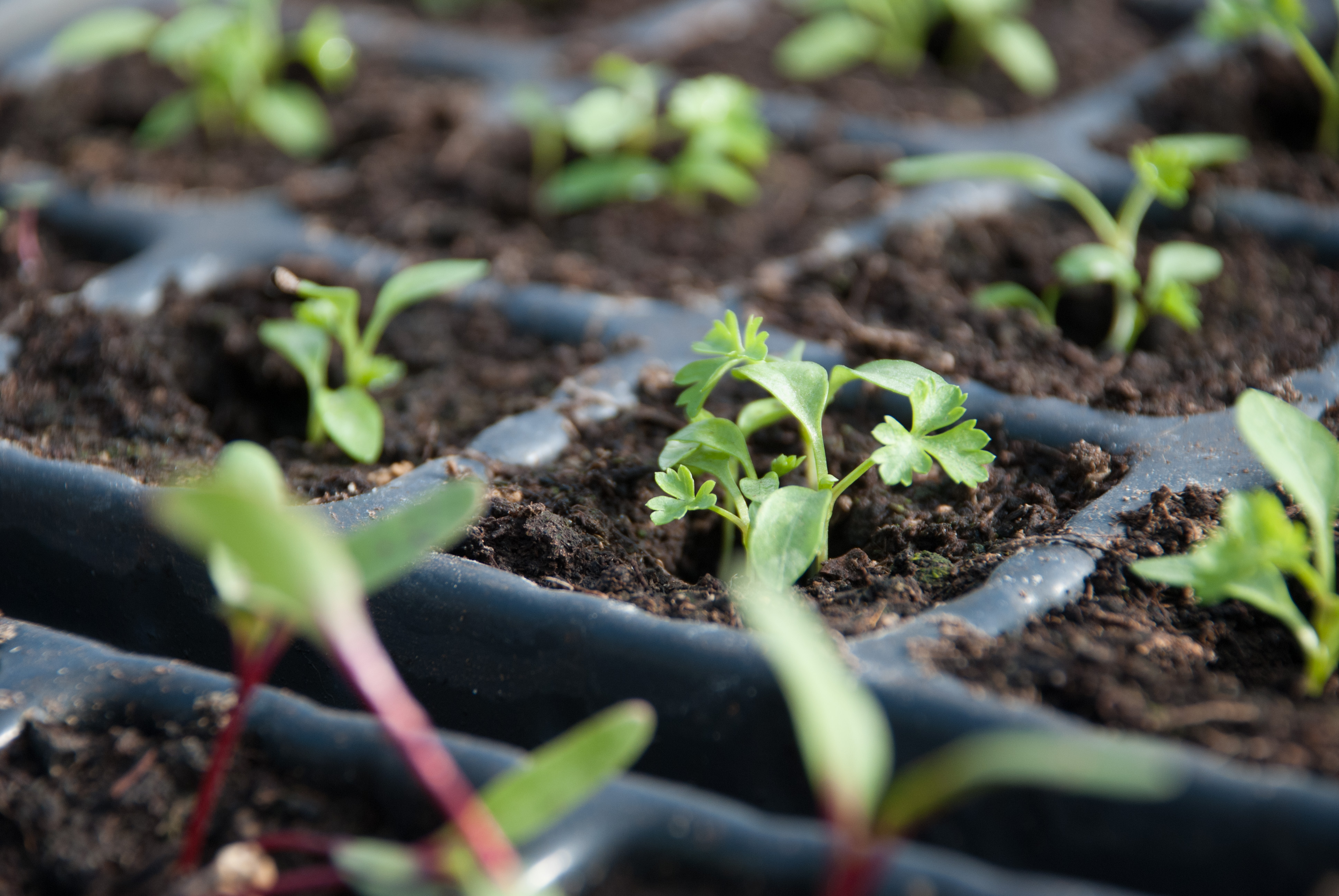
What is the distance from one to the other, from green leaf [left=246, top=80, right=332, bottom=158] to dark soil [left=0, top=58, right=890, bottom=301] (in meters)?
0.03

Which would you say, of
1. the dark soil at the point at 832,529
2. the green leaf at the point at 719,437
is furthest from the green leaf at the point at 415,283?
the green leaf at the point at 719,437

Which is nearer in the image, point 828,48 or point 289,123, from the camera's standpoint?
point 289,123

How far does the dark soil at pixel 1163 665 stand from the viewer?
0.71 metres

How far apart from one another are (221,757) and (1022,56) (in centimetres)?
189

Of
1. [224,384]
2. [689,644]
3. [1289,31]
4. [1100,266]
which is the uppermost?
[1289,31]

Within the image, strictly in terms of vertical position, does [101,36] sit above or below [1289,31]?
below

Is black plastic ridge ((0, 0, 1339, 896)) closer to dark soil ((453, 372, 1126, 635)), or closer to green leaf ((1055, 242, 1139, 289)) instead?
dark soil ((453, 372, 1126, 635))

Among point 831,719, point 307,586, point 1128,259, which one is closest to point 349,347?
point 307,586

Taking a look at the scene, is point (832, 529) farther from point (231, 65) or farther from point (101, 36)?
point (101, 36)

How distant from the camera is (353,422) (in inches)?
45.1

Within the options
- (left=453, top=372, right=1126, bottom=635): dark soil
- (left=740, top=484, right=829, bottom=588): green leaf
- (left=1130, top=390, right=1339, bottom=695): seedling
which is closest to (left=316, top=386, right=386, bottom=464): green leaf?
(left=453, top=372, right=1126, bottom=635): dark soil

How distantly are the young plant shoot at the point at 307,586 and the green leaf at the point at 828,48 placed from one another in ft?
5.54

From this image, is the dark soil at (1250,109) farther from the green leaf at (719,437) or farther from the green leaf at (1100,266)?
the green leaf at (719,437)

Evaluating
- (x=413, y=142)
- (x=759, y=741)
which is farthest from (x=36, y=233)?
(x=759, y=741)
